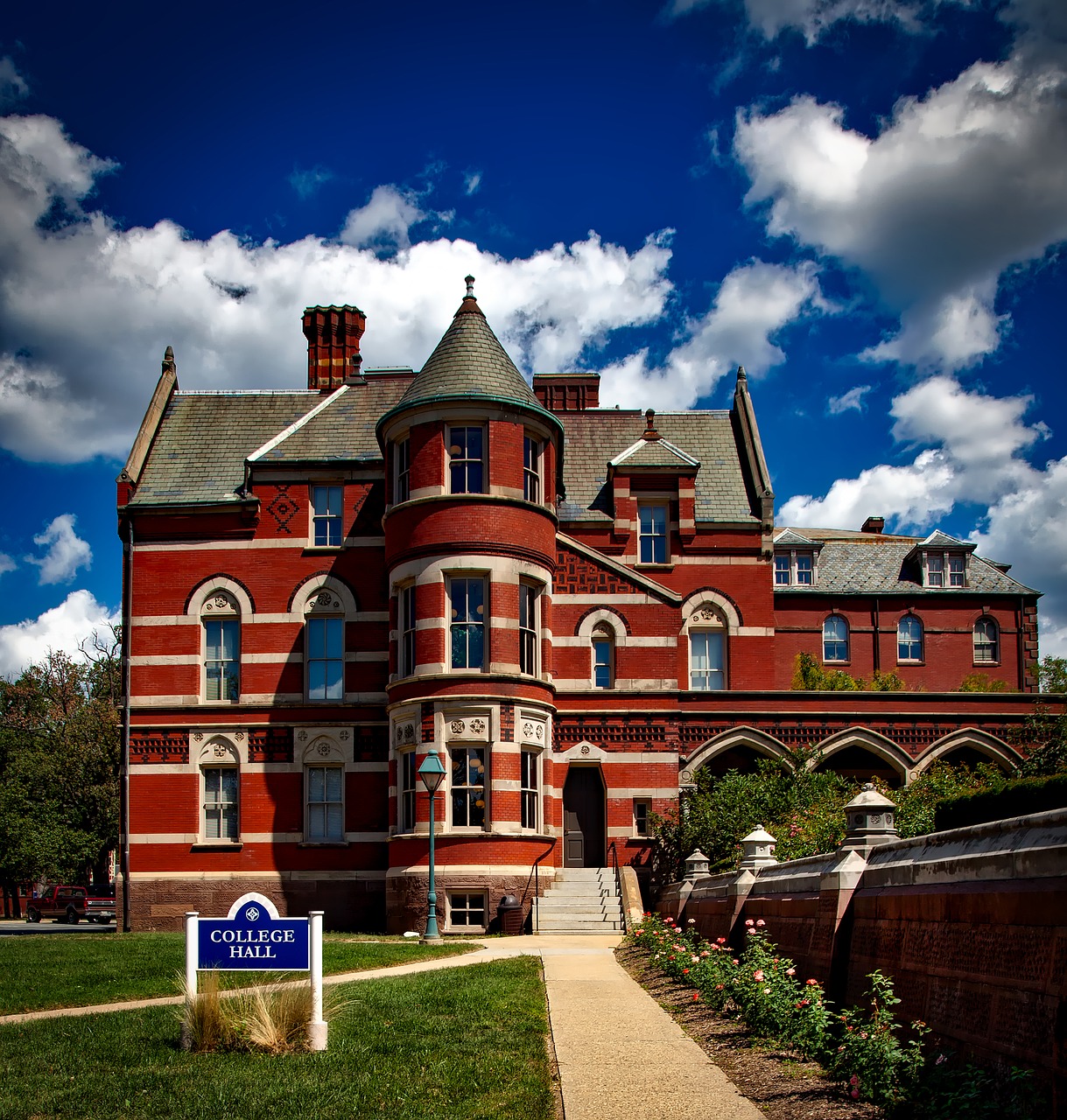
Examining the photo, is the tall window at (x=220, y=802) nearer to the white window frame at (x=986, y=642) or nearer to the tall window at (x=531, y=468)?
the tall window at (x=531, y=468)

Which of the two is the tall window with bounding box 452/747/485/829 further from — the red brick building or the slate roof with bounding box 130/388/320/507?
the slate roof with bounding box 130/388/320/507

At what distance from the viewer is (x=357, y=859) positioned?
3166cm

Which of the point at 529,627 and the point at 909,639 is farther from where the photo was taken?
the point at 909,639

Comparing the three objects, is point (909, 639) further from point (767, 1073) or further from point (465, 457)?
point (767, 1073)

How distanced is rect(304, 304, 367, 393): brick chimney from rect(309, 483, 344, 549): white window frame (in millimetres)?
5868

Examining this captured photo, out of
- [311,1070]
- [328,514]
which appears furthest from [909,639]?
[311,1070]

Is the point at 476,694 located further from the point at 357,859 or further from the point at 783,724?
the point at 783,724

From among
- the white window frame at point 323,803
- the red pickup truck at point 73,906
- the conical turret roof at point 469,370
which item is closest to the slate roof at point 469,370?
the conical turret roof at point 469,370

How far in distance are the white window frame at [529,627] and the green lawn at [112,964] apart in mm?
7428

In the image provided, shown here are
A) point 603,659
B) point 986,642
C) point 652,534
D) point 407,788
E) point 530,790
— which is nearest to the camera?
point 530,790

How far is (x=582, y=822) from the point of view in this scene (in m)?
31.9

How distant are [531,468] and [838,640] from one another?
23270 mm

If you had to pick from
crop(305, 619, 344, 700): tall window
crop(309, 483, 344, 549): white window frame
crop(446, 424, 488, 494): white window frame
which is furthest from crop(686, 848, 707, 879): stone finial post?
crop(309, 483, 344, 549): white window frame

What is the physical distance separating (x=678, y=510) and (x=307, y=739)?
12287 mm
